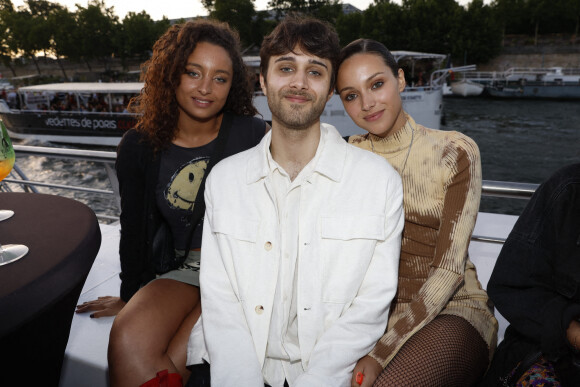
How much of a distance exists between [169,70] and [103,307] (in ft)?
4.89

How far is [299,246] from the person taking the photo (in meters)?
1.66

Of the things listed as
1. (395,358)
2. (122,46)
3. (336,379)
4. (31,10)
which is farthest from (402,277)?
(31,10)

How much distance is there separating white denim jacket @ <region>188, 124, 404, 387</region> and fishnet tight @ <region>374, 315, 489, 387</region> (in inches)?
5.6

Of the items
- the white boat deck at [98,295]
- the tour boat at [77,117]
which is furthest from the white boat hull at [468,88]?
the white boat deck at [98,295]

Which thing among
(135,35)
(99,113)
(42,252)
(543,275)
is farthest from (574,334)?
(135,35)

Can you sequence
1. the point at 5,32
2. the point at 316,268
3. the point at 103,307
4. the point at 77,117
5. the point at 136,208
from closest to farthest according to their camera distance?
1. the point at 316,268
2. the point at 136,208
3. the point at 103,307
4. the point at 77,117
5. the point at 5,32

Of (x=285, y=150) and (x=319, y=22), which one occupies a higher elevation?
(x=319, y=22)

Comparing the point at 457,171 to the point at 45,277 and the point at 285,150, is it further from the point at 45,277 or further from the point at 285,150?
the point at 45,277

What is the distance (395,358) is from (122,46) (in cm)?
6313

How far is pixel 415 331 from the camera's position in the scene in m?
1.62

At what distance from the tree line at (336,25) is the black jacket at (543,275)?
49.2m

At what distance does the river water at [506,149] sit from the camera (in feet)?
46.7

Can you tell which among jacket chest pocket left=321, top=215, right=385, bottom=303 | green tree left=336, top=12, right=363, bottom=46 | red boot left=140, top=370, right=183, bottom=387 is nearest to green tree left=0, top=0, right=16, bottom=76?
green tree left=336, top=12, right=363, bottom=46

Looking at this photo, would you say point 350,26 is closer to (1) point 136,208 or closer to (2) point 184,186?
(2) point 184,186
